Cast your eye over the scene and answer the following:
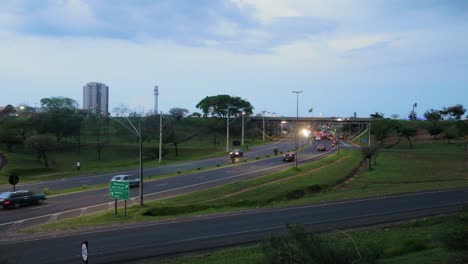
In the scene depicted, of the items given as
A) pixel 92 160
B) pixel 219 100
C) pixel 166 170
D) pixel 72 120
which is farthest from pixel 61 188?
pixel 219 100

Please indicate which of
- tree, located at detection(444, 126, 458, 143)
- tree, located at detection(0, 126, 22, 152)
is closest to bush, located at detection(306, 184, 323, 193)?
tree, located at detection(0, 126, 22, 152)

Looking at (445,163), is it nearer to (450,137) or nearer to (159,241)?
(450,137)

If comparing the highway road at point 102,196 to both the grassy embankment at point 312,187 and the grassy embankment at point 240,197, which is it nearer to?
the grassy embankment at point 240,197

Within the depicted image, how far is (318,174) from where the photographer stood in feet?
167

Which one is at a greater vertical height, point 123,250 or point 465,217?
point 465,217

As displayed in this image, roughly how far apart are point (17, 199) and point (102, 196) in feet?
21.5

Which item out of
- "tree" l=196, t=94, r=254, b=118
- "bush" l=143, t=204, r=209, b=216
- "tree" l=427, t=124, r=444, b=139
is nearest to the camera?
"bush" l=143, t=204, r=209, b=216

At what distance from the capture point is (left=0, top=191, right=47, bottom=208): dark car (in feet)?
106

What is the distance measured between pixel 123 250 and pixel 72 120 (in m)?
76.8

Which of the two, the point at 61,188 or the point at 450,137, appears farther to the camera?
the point at 450,137

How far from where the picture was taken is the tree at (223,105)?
458 ft

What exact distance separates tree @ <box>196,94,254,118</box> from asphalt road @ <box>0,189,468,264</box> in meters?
109

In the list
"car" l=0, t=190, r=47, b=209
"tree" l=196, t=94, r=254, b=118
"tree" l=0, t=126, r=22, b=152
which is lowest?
"car" l=0, t=190, r=47, b=209

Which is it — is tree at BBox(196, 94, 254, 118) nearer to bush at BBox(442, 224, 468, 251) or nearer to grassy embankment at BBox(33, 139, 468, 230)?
grassy embankment at BBox(33, 139, 468, 230)
